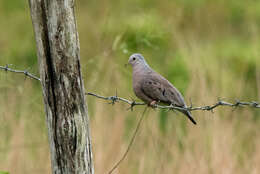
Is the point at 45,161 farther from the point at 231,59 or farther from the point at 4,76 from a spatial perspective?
the point at 231,59

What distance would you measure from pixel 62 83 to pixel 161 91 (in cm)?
196

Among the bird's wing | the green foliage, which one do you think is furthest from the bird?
the green foliage

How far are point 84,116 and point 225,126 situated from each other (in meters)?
3.00

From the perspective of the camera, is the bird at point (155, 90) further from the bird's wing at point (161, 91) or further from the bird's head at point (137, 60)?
the bird's head at point (137, 60)

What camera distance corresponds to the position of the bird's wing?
5.76 meters

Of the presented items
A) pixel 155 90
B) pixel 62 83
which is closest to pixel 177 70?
pixel 155 90

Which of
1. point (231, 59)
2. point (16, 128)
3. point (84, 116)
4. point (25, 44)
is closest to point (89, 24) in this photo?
point (25, 44)

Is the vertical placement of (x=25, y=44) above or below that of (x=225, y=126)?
above

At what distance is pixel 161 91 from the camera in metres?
5.80

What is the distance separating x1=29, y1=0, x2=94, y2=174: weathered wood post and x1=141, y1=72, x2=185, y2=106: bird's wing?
1.80 meters

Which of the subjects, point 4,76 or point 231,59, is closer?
point 4,76

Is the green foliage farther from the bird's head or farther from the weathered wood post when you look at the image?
the weathered wood post

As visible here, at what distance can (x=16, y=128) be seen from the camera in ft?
22.5

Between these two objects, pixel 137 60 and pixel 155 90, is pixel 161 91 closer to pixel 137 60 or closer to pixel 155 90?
pixel 155 90
